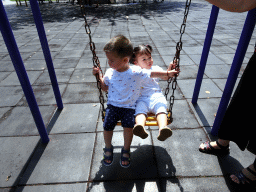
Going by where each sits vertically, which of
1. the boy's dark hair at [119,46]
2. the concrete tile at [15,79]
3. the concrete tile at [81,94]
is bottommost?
→ the concrete tile at [15,79]

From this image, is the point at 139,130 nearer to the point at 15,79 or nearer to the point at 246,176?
the point at 246,176

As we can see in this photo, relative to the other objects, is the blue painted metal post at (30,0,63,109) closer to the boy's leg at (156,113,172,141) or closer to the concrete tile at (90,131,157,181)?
the concrete tile at (90,131,157,181)

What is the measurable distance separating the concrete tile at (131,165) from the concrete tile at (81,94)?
1049mm

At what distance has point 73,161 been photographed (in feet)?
6.56

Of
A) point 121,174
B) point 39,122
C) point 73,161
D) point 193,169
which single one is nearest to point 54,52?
point 39,122

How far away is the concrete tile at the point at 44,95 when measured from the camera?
3062 mm

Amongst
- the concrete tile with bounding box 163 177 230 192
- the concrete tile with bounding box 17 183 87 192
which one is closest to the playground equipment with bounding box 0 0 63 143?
the concrete tile with bounding box 17 183 87 192

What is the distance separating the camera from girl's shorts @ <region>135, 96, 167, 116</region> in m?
1.83

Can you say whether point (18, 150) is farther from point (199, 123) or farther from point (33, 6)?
point (199, 123)

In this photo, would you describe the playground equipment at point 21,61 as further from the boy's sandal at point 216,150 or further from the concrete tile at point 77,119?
the boy's sandal at point 216,150

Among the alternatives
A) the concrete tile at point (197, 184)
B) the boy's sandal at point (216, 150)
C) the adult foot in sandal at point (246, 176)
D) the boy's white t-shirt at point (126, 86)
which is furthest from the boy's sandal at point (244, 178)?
the boy's white t-shirt at point (126, 86)

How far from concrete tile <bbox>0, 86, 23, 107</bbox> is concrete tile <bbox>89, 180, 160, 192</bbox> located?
88.8 inches

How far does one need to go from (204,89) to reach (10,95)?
365cm

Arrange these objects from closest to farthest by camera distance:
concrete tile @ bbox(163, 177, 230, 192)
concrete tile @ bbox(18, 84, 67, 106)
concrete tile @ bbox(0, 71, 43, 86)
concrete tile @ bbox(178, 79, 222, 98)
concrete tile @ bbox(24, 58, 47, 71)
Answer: concrete tile @ bbox(163, 177, 230, 192) → concrete tile @ bbox(18, 84, 67, 106) → concrete tile @ bbox(178, 79, 222, 98) → concrete tile @ bbox(0, 71, 43, 86) → concrete tile @ bbox(24, 58, 47, 71)
